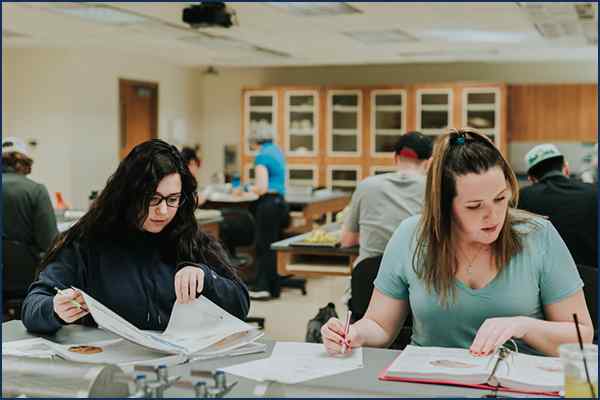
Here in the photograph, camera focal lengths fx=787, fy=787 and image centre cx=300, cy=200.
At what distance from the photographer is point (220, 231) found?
17.9 feet

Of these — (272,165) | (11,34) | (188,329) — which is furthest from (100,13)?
(188,329)

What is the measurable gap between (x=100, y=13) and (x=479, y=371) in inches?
216

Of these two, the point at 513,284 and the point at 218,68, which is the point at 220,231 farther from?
the point at 218,68

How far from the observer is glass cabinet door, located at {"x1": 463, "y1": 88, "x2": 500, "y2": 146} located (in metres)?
9.59

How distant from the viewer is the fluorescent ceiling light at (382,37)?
7297 mm

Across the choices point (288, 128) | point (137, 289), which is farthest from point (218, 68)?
point (137, 289)

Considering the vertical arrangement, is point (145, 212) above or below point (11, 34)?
Result: below

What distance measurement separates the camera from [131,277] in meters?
2.17

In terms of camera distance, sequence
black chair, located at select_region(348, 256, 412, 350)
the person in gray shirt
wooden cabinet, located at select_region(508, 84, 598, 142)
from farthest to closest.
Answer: wooden cabinet, located at select_region(508, 84, 598, 142), the person in gray shirt, black chair, located at select_region(348, 256, 412, 350)

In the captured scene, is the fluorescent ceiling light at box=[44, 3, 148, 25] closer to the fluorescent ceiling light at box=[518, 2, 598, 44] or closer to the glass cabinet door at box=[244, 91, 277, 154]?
the fluorescent ceiling light at box=[518, 2, 598, 44]

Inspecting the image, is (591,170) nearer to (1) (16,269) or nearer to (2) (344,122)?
(2) (344,122)

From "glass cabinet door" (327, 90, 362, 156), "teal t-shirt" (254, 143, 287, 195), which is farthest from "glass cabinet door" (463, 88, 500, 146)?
"teal t-shirt" (254, 143, 287, 195)

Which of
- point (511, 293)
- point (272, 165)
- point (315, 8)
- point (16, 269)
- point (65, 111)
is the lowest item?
point (16, 269)

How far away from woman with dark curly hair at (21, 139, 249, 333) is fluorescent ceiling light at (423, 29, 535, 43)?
5395 mm
